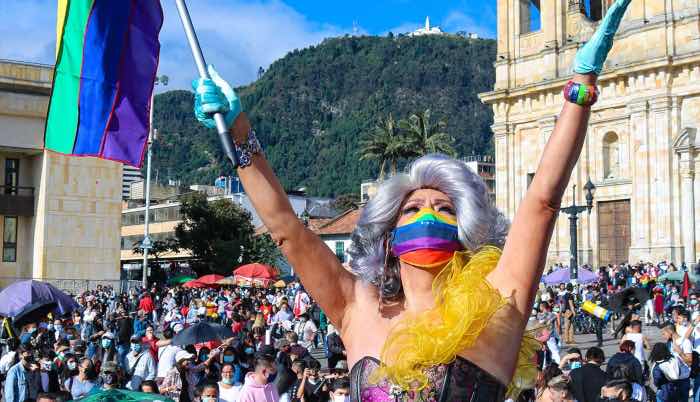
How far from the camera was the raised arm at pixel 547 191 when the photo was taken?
268 cm

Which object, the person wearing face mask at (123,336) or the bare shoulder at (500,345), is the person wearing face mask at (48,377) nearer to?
the person wearing face mask at (123,336)

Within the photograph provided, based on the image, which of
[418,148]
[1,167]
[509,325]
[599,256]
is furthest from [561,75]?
[509,325]

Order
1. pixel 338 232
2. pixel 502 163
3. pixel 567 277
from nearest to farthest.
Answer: pixel 567 277, pixel 502 163, pixel 338 232

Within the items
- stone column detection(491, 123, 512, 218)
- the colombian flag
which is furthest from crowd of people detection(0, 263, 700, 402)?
stone column detection(491, 123, 512, 218)

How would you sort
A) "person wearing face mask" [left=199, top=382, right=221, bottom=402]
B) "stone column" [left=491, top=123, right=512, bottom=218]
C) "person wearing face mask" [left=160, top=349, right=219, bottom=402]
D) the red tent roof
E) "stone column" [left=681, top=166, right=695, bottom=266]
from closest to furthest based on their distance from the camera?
"person wearing face mask" [left=199, top=382, right=221, bottom=402] < "person wearing face mask" [left=160, top=349, right=219, bottom=402] < the red tent roof < "stone column" [left=681, top=166, right=695, bottom=266] < "stone column" [left=491, top=123, right=512, bottom=218]

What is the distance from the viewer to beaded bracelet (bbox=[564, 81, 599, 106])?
105 inches


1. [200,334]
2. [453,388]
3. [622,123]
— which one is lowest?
[200,334]

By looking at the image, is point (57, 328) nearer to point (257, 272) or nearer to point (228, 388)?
point (228, 388)

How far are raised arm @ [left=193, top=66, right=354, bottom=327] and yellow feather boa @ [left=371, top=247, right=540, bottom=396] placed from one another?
0.33 m

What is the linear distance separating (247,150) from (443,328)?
870 millimetres

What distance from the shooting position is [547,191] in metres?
2.70

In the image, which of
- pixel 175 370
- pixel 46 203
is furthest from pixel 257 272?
pixel 175 370

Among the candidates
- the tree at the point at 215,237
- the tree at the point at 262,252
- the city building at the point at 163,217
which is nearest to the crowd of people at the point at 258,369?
the tree at the point at 215,237

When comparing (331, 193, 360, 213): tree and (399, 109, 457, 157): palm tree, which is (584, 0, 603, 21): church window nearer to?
(399, 109, 457, 157): palm tree
